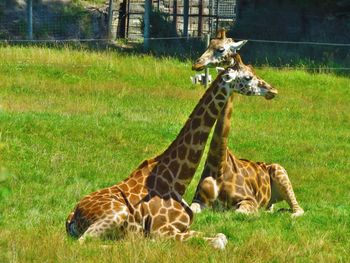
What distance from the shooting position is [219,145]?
36.5ft

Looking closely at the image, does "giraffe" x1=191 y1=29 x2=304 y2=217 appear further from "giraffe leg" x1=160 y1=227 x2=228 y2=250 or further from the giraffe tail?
the giraffe tail

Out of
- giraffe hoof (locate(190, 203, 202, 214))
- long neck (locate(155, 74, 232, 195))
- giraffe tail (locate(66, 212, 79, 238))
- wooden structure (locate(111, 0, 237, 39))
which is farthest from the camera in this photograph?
wooden structure (locate(111, 0, 237, 39))

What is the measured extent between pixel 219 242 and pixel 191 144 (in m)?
1.09

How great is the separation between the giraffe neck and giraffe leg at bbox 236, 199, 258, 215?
0.45 metres

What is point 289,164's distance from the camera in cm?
1611

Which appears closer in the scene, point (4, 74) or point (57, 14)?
point (4, 74)

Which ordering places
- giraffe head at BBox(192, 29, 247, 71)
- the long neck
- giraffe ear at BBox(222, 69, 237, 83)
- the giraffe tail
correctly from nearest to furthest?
1. the giraffe tail
2. the long neck
3. giraffe ear at BBox(222, 69, 237, 83)
4. giraffe head at BBox(192, 29, 247, 71)

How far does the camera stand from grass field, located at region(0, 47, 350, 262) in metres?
8.80

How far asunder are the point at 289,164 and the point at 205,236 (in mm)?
6951

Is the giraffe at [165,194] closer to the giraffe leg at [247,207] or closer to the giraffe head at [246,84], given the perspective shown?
the giraffe head at [246,84]

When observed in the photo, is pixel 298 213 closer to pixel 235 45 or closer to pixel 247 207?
pixel 247 207

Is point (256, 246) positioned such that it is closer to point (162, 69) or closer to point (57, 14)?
point (162, 69)

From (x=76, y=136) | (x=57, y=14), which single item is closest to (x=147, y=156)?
(x=76, y=136)

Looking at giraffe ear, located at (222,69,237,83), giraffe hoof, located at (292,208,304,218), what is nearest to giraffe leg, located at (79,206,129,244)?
giraffe ear, located at (222,69,237,83)
